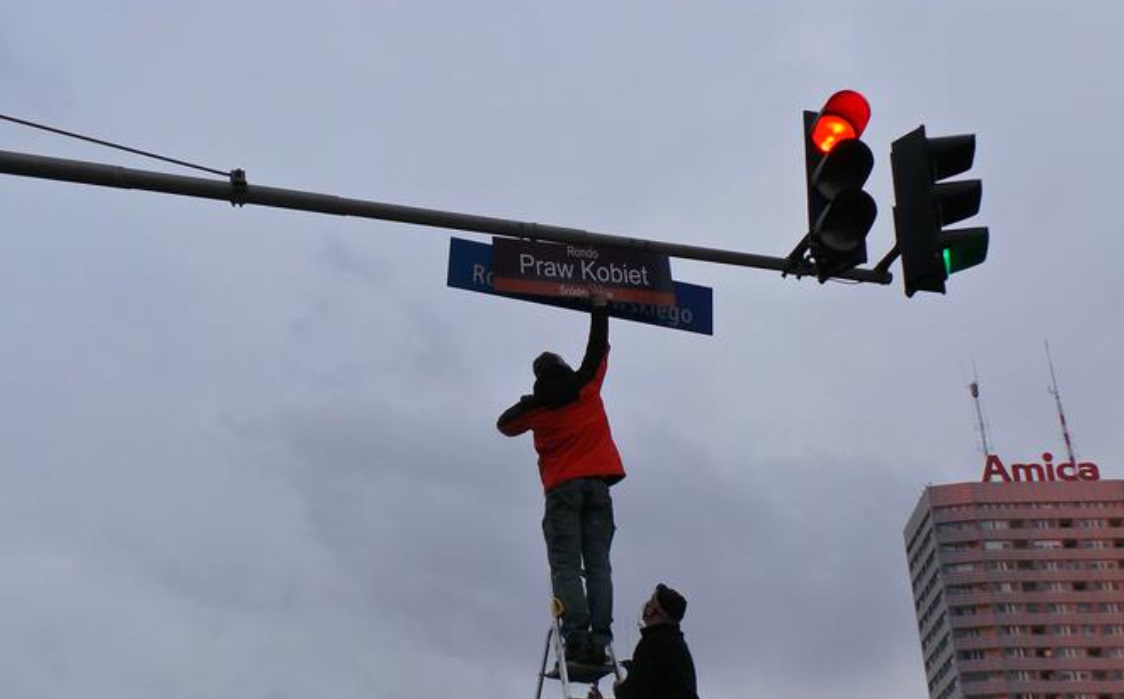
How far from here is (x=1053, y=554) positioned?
15850cm

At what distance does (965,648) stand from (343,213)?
164656 mm

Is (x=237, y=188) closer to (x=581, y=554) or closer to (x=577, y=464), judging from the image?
(x=577, y=464)

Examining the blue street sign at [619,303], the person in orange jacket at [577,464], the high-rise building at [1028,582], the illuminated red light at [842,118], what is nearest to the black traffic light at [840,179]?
the illuminated red light at [842,118]

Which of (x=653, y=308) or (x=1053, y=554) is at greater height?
(x=1053, y=554)

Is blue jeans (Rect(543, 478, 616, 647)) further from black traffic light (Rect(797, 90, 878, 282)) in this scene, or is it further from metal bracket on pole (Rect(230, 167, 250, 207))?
metal bracket on pole (Rect(230, 167, 250, 207))

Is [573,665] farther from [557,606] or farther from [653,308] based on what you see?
[653,308]

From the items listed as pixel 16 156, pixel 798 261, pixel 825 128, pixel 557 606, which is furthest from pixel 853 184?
pixel 16 156

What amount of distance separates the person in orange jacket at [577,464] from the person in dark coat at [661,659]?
4.19 feet

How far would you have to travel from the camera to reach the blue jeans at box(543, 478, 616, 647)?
24.5 feet

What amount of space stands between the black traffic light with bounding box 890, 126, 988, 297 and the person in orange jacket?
1969mm

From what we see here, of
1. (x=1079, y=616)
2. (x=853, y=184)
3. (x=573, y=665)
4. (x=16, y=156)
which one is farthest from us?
(x=1079, y=616)

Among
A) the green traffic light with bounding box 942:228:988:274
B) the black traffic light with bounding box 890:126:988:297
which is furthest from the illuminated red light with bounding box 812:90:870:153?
the green traffic light with bounding box 942:228:988:274

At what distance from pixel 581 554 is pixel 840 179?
293 cm

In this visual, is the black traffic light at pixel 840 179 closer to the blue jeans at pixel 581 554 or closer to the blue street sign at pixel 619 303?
the blue street sign at pixel 619 303
